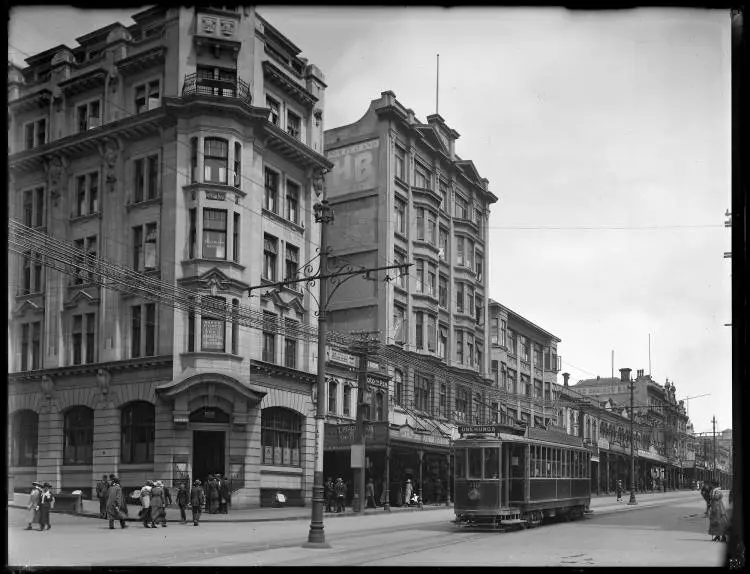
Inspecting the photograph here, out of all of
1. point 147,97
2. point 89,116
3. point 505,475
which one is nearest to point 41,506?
point 505,475

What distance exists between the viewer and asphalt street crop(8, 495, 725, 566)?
59.3ft

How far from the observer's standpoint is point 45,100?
42.5 meters

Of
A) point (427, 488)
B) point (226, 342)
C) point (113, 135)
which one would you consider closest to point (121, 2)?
point (226, 342)

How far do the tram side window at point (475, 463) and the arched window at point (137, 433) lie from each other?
15868 mm

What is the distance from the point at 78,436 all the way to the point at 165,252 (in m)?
9.60

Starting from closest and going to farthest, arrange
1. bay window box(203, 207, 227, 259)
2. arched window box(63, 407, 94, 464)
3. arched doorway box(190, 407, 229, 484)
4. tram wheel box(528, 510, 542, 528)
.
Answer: tram wheel box(528, 510, 542, 528) < arched doorway box(190, 407, 229, 484) < bay window box(203, 207, 227, 259) < arched window box(63, 407, 94, 464)

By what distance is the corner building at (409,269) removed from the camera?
53406 millimetres

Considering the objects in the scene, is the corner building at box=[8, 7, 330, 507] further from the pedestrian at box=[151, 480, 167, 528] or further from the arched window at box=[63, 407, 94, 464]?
the pedestrian at box=[151, 480, 167, 528]

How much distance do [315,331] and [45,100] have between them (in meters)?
16.8

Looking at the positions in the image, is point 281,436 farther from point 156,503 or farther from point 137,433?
point 156,503

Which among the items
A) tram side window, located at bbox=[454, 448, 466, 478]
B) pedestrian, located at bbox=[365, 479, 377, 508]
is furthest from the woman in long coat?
tram side window, located at bbox=[454, 448, 466, 478]

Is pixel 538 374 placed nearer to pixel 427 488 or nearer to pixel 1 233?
pixel 427 488

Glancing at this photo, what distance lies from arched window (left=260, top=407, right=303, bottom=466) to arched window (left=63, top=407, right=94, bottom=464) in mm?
7813

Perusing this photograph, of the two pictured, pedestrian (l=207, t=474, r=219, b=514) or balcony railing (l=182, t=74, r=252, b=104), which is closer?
pedestrian (l=207, t=474, r=219, b=514)
